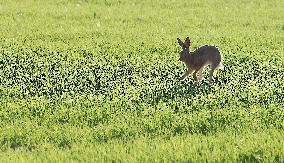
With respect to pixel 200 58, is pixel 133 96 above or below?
below

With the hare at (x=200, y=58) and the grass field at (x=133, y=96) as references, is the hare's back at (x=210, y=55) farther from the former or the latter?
the grass field at (x=133, y=96)

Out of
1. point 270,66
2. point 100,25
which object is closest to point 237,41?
point 270,66

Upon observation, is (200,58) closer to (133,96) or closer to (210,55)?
(210,55)

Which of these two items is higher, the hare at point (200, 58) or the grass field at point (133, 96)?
the hare at point (200, 58)

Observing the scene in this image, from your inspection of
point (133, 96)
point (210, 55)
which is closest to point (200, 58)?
point (210, 55)

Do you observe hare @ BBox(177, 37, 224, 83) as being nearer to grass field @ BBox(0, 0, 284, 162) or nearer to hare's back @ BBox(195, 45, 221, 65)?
hare's back @ BBox(195, 45, 221, 65)

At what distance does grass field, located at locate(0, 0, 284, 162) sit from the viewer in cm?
550

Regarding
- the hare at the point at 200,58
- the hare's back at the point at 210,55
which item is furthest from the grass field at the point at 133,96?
the hare's back at the point at 210,55

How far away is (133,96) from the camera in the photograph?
7.77 meters

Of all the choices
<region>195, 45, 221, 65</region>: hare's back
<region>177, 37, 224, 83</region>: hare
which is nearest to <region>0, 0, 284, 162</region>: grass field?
<region>177, 37, 224, 83</region>: hare

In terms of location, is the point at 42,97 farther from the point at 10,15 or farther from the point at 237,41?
the point at 10,15

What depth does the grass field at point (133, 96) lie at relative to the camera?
5504 millimetres

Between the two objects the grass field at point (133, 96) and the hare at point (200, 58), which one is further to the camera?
the hare at point (200, 58)

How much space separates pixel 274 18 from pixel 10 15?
9657 millimetres
